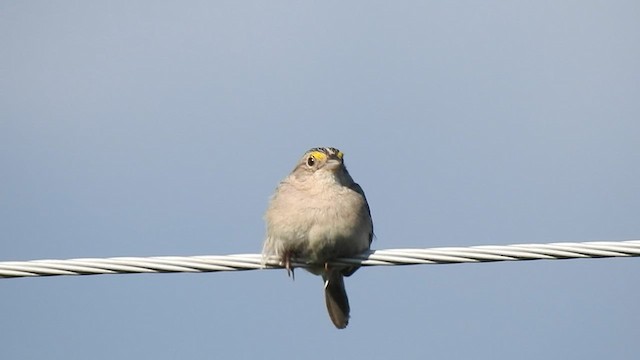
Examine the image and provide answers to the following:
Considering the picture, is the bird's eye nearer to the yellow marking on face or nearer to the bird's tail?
the yellow marking on face

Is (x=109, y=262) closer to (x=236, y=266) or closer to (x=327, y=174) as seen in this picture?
(x=236, y=266)

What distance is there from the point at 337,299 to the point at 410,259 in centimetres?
331

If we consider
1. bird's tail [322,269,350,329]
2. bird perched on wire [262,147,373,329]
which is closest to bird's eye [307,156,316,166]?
bird perched on wire [262,147,373,329]

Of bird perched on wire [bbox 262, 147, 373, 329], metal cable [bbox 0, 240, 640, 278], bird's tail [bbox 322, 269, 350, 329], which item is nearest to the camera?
metal cable [bbox 0, 240, 640, 278]

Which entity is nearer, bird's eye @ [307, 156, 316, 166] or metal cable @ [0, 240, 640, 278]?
metal cable @ [0, 240, 640, 278]

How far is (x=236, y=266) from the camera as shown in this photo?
864 cm

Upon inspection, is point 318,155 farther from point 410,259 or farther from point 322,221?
point 410,259

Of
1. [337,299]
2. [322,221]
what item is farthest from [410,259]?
[337,299]

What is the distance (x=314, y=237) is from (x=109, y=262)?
2.67m

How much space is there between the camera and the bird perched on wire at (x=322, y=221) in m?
10.6

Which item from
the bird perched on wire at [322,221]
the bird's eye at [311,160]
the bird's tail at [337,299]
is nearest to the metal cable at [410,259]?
the bird perched on wire at [322,221]

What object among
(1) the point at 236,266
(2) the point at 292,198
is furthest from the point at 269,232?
(1) the point at 236,266

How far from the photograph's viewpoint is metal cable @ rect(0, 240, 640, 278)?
26.7 feet

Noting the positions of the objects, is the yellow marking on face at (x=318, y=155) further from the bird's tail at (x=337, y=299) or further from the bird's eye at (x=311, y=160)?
the bird's tail at (x=337, y=299)
